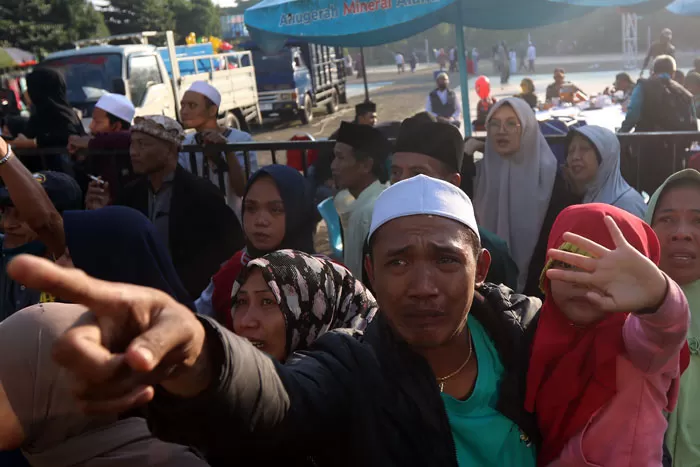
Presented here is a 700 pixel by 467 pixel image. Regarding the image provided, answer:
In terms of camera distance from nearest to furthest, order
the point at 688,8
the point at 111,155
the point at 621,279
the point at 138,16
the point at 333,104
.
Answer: the point at 621,279 → the point at 111,155 → the point at 688,8 → the point at 333,104 → the point at 138,16

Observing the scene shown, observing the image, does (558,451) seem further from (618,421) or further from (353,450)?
(353,450)

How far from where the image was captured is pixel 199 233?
4.02 m

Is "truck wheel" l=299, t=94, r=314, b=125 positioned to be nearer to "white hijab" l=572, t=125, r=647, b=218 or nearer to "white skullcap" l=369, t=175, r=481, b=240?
"white hijab" l=572, t=125, r=647, b=218

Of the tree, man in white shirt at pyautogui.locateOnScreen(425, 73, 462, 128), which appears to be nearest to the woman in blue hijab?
man in white shirt at pyautogui.locateOnScreen(425, 73, 462, 128)

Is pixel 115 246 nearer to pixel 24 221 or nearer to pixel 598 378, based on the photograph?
pixel 24 221

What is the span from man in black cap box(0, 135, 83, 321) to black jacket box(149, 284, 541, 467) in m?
1.54

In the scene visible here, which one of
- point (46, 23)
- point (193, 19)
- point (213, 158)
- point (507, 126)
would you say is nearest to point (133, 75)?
point (213, 158)

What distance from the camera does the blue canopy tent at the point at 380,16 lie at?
5.82 metres

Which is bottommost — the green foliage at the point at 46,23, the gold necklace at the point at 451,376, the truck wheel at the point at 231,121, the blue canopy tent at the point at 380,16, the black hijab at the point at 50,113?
the gold necklace at the point at 451,376

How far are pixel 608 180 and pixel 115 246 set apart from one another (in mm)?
2748

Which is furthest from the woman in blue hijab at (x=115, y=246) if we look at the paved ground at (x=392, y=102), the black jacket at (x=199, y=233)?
the paved ground at (x=392, y=102)

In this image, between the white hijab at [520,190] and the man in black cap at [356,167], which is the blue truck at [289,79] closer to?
the man in black cap at [356,167]

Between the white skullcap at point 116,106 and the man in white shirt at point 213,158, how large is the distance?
613 mm

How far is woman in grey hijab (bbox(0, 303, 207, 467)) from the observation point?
4.90 feet
